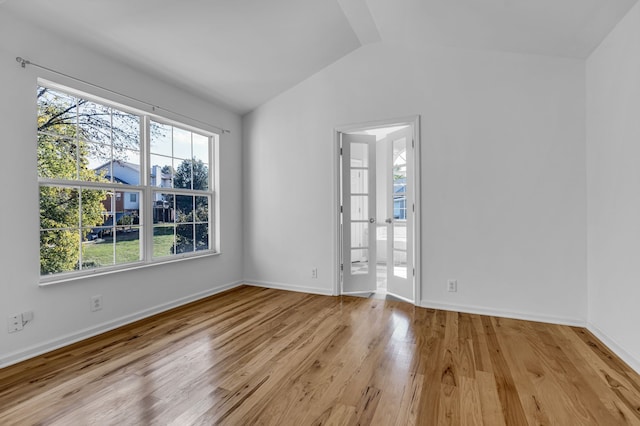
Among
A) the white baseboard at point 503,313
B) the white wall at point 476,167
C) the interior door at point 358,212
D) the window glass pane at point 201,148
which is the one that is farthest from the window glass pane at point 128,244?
the white baseboard at point 503,313

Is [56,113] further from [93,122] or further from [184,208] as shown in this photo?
[184,208]

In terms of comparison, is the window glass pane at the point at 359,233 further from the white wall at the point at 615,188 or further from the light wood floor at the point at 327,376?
the white wall at the point at 615,188

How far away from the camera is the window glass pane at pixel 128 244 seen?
3020 mm

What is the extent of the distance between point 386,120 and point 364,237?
4.91ft

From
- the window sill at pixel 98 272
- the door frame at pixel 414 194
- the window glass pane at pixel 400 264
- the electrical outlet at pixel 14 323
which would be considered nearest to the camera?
the electrical outlet at pixel 14 323

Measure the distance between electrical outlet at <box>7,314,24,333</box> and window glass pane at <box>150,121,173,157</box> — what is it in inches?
72.4

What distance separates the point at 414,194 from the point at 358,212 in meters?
0.81

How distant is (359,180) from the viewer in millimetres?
4090

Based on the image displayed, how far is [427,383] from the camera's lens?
1938 mm

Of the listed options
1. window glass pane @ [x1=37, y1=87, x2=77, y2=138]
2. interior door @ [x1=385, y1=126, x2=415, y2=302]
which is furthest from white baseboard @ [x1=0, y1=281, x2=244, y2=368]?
interior door @ [x1=385, y1=126, x2=415, y2=302]

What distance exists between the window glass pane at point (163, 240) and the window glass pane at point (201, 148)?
99cm

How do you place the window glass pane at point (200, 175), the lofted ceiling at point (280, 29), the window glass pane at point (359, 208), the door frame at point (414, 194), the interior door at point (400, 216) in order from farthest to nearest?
1. the window glass pane at point (359, 208)
2. the window glass pane at point (200, 175)
3. the interior door at point (400, 216)
4. the door frame at point (414, 194)
5. the lofted ceiling at point (280, 29)

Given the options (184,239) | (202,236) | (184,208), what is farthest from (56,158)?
(202,236)

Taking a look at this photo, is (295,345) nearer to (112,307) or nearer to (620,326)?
(112,307)
